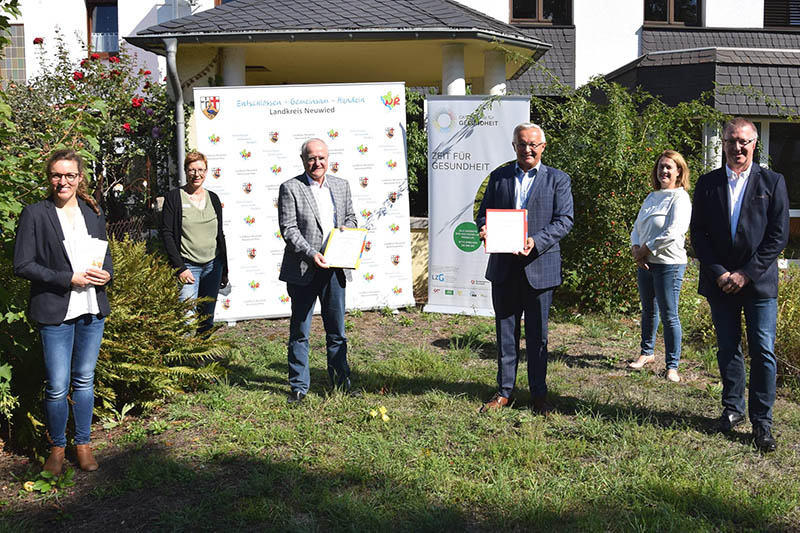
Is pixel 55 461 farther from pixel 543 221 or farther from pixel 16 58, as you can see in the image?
pixel 16 58

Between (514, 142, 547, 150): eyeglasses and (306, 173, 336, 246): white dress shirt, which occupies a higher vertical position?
(514, 142, 547, 150): eyeglasses

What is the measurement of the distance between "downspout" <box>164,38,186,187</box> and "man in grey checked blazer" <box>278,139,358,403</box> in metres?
3.96

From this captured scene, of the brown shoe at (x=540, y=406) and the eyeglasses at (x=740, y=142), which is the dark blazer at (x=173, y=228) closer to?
the brown shoe at (x=540, y=406)

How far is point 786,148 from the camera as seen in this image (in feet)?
45.4

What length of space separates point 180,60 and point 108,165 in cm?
185

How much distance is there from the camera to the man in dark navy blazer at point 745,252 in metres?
4.46

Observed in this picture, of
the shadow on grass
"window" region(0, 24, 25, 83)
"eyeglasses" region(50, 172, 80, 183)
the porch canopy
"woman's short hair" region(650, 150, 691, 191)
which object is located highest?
"window" region(0, 24, 25, 83)

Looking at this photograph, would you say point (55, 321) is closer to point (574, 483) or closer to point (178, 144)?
point (574, 483)

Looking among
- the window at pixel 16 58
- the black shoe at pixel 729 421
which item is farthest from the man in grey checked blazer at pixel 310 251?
the window at pixel 16 58

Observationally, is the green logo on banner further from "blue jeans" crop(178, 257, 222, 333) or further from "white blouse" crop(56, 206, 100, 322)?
"white blouse" crop(56, 206, 100, 322)

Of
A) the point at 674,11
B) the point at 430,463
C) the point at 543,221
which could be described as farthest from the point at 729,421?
the point at 674,11

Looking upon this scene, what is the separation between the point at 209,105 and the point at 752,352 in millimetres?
5987

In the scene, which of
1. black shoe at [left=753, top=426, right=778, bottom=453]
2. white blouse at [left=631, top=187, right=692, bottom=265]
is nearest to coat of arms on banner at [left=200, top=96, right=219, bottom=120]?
white blouse at [left=631, top=187, right=692, bottom=265]

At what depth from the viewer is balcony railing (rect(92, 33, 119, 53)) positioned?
2058 cm
